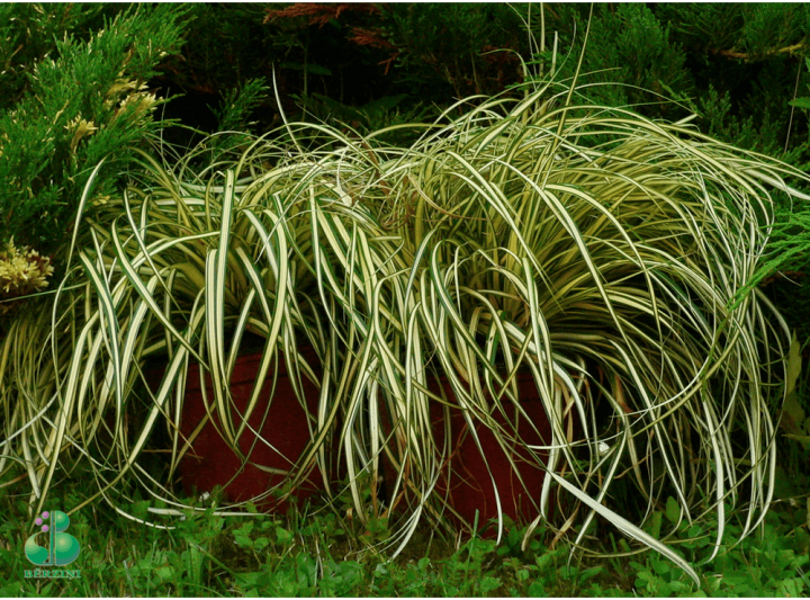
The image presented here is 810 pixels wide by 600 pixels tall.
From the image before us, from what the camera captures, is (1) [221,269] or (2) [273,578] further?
(1) [221,269]

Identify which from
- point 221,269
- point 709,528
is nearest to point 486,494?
point 709,528

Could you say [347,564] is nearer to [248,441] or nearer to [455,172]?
[248,441]

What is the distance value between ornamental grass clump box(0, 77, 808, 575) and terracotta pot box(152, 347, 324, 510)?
4 cm

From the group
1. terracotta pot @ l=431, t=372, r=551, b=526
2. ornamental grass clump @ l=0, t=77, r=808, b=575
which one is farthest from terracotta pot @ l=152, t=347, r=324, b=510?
terracotta pot @ l=431, t=372, r=551, b=526

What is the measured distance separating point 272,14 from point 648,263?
1326 mm

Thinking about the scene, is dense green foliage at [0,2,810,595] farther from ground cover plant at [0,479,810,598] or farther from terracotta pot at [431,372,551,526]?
terracotta pot at [431,372,551,526]

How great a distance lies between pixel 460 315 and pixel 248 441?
1.59 feet

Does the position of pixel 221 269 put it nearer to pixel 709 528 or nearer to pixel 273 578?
pixel 273 578

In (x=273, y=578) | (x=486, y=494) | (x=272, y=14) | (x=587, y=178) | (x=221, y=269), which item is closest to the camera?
(x=273, y=578)

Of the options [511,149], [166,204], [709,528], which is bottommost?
[709,528]

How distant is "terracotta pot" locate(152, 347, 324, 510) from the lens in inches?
59.9

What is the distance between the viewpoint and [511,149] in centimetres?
154

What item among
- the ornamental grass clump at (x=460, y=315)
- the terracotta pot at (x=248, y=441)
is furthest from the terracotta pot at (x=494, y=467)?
the terracotta pot at (x=248, y=441)

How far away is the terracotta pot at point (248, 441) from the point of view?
152 cm
